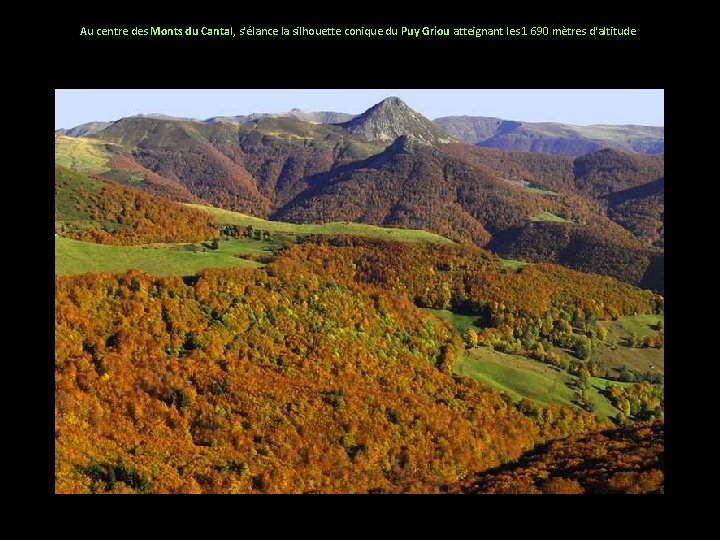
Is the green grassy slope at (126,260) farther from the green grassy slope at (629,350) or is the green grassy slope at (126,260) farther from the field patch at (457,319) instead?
the green grassy slope at (629,350)

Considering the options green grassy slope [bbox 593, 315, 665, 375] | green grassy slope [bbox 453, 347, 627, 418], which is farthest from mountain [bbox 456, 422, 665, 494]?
green grassy slope [bbox 593, 315, 665, 375]

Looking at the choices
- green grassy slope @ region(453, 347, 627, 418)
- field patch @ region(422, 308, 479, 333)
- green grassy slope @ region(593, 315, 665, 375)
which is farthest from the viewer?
field patch @ region(422, 308, 479, 333)

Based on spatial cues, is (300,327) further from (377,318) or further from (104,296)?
(104,296)

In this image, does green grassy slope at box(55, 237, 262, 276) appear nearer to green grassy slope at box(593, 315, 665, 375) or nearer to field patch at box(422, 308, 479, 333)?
field patch at box(422, 308, 479, 333)

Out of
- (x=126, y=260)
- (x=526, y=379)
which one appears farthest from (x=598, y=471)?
(x=126, y=260)

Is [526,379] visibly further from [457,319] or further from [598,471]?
[598,471]

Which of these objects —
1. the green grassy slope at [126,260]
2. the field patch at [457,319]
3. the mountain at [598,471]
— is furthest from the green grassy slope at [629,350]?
the green grassy slope at [126,260]
